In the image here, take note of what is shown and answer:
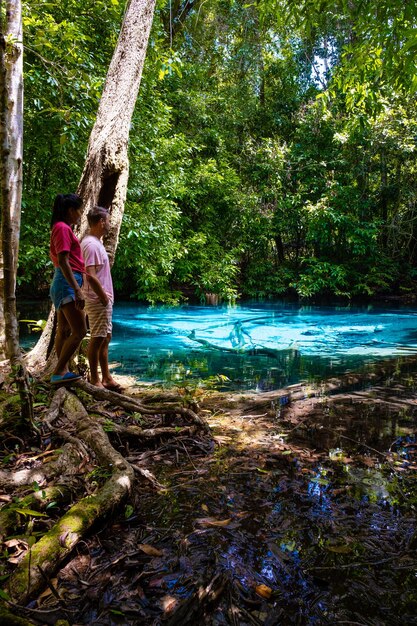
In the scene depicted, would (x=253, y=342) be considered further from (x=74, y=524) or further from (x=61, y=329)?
(x=74, y=524)

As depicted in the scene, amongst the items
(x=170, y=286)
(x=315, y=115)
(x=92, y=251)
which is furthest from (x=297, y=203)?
(x=92, y=251)

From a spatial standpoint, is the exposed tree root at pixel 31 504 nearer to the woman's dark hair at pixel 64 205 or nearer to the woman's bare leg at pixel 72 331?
the woman's bare leg at pixel 72 331

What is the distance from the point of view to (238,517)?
2283mm

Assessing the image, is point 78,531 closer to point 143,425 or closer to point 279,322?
point 143,425

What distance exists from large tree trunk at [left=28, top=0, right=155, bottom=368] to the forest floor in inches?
105

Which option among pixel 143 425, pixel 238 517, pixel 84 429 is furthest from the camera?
pixel 143 425

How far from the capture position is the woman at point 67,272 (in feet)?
11.4

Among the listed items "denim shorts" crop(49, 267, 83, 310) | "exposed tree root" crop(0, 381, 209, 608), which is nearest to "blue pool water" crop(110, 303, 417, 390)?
"exposed tree root" crop(0, 381, 209, 608)

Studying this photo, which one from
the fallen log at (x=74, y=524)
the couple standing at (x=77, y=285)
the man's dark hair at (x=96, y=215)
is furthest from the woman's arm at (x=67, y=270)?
the fallen log at (x=74, y=524)

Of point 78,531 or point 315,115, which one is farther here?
point 315,115

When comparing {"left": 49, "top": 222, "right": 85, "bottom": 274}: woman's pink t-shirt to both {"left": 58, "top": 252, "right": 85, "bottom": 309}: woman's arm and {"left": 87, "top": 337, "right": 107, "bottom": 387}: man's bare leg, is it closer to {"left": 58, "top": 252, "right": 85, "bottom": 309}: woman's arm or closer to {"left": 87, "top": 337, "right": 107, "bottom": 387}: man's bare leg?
{"left": 58, "top": 252, "right": 85, "bottom": 309}: woman's arm

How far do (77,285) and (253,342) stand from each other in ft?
23.5

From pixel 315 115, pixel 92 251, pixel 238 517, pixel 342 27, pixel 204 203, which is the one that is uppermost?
pixel 342 27

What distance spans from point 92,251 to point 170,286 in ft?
50.8
